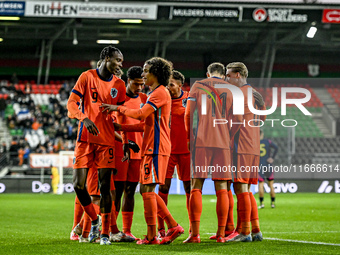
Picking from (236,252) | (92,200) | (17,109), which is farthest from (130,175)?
(17,109)

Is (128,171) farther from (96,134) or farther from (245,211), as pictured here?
(245,211)

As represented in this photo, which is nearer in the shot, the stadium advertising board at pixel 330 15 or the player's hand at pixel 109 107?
the player's hand at pixel 109 107

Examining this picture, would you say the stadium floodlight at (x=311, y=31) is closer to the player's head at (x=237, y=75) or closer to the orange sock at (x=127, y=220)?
the player's head at (x=237, y=75)

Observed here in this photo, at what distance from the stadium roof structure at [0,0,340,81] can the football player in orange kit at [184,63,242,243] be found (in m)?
18.8

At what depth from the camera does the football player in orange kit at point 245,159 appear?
21.8 ft

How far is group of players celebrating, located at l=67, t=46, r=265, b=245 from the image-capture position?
6195 millimetres

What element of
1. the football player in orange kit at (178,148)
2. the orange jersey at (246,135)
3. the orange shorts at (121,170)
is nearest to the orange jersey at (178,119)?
the football player in orange kit at (178,148)

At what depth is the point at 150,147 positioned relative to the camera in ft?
20.3

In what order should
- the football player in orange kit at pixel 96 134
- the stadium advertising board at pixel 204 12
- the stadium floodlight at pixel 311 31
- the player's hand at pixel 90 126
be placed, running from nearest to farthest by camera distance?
1. the player's hand at pixel 90 126
2. the football player in orange kit at pixel 96 134
3. the stadium advertising board at pixel 204 12
4. the stadium floodlight at pixel 311 31

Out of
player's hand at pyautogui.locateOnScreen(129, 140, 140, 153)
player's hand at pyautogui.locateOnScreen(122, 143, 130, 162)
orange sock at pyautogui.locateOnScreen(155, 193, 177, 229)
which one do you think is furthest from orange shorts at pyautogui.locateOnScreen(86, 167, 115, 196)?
orange sock at pyautogui.locateOnScreen(155, 193, 177, 229)

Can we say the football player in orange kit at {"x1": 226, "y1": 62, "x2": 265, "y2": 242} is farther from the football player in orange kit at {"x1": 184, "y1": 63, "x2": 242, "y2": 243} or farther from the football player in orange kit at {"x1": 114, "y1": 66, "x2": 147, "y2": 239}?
the football player in orange kit at {"x1": 114, "y1": 66, "x2": 147, "y2": 239}

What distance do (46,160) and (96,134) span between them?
17.2m

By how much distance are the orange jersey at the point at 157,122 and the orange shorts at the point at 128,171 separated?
84 centimetres

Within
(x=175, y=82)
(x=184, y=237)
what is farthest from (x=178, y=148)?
A: (x=184, y=237)
